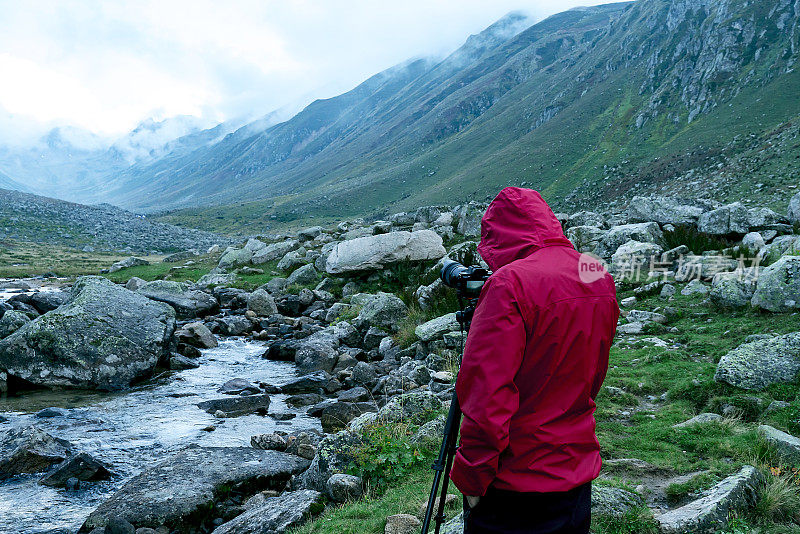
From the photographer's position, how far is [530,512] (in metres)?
2.78

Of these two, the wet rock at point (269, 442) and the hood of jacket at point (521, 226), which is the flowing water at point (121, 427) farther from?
the hood of jacket at point (521, 226)

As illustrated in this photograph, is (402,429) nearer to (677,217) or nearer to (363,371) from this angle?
(363,371)

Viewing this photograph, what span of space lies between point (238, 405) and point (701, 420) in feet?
28.8

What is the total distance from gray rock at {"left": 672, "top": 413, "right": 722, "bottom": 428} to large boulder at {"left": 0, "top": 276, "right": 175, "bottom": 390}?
470 inches

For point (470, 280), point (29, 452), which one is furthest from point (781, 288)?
point (29, 452)

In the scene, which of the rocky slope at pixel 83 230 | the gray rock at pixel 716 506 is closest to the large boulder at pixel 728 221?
the gray rock at pixel 716 506

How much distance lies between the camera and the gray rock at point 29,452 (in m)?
7.68

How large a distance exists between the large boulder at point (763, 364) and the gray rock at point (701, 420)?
902 millimetres

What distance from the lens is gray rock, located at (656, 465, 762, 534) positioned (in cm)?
390

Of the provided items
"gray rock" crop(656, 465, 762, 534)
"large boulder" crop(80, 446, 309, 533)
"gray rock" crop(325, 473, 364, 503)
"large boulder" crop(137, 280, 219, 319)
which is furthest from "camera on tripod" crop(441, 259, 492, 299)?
"large boulder" crop(137, 280, 219, 319)

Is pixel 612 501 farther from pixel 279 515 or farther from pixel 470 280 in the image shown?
pixel 279 515

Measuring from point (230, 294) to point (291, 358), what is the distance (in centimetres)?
850

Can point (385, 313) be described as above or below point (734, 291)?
above

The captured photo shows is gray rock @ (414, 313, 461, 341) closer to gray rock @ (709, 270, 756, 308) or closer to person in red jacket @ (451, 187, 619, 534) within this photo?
gray rock @ (709, 270, 756, 308)
